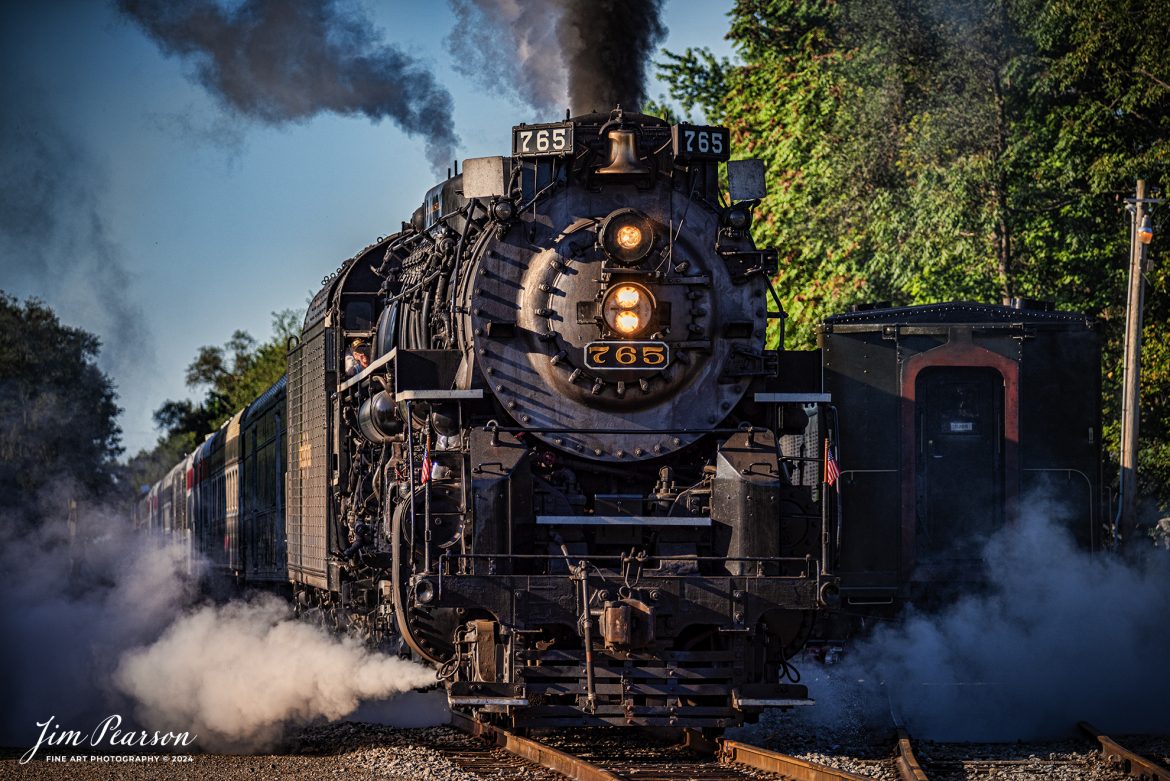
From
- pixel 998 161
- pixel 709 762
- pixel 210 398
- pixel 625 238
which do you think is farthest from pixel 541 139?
pixel 210 398

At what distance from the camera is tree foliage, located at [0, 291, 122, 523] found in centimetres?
2845

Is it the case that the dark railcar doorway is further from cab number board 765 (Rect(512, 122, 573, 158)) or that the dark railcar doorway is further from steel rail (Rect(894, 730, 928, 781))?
cab number board 765 (Rect(512, 122, 573, 158))

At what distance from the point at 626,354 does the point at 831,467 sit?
4.93ft

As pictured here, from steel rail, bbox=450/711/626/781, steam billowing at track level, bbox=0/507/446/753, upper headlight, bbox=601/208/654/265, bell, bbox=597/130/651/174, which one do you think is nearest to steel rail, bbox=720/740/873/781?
steel rail, bbox=450/711/626/781

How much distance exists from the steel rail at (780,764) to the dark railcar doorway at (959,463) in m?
4.72

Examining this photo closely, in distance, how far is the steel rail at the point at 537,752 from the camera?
9000 millimetres

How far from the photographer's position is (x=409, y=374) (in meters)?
10.4

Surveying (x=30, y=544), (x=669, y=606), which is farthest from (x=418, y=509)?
(x=30, y=544)

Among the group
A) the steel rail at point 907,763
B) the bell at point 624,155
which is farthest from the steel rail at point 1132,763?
the bell at point 624,155

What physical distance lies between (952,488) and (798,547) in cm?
453

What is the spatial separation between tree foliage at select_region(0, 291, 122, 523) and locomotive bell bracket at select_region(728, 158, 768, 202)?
59.3ft

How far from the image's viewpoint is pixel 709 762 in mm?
10219

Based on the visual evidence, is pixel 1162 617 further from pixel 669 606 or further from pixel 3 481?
pixel 3 481

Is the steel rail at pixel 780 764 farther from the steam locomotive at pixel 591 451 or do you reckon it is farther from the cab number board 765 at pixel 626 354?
the cab number board 765 at pixel 626 354
